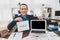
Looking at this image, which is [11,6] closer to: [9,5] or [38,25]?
[9,5]

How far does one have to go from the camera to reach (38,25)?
2.10 m

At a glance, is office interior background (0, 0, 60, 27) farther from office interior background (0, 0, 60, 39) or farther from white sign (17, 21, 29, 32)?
white sign (17, 21, 29, 32)

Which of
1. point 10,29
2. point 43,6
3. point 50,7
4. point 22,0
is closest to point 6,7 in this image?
point 22,0

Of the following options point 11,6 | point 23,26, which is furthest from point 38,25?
point 11,6

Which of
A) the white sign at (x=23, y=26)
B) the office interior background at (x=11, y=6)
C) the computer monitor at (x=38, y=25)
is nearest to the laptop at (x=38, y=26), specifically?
the computer monitor at (x=38, y=25)

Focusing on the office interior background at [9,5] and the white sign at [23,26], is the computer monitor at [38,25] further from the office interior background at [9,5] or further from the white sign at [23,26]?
the office interior background at [9,5]

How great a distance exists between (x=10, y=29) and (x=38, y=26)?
19.4 inches

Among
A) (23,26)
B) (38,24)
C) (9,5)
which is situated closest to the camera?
(23,26)

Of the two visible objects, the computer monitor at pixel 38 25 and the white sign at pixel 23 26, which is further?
the computer monitor at pixel 38 25

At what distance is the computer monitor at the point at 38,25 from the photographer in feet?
6.84

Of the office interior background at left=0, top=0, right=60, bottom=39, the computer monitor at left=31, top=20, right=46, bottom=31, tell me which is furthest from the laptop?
the office interior background at left=0, top=0, right=60, bottom=39

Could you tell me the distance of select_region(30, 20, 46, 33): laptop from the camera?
208 centimetres

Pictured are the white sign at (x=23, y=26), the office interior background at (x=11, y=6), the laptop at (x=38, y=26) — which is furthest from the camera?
the office interior background at (x=11, y=6)

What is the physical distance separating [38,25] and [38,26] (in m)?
0.02
